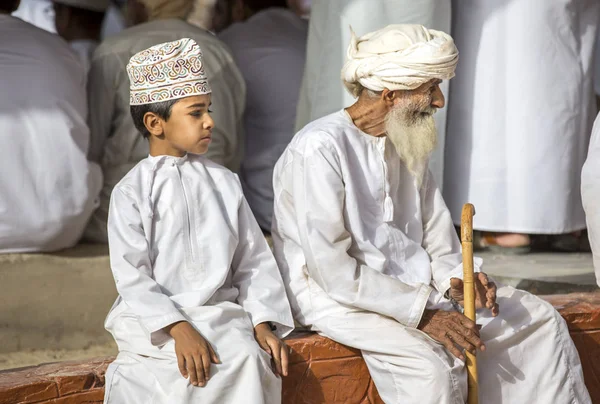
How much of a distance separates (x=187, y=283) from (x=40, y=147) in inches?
78.7

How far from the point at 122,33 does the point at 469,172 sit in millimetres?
2132

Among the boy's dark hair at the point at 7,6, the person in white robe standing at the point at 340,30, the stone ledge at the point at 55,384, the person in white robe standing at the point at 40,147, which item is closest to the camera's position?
the stone ledge at the point at 55,384

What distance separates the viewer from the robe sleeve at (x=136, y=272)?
3.38 m

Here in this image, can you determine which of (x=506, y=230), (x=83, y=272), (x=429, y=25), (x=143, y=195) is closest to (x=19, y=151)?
(x=83, y=272)

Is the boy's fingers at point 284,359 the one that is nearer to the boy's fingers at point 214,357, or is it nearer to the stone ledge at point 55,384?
the boy's fingers at point 214,357

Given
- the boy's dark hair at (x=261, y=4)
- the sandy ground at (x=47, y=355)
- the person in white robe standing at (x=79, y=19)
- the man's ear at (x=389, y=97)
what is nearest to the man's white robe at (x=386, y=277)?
the man's ear at (x=389, y=97)

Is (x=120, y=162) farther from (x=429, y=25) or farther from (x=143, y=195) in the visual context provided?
(x=143, y=195)

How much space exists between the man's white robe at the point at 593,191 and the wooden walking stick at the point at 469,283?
36.6 inches

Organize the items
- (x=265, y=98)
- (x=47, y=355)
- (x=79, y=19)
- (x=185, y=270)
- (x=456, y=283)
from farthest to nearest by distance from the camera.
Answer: (x=265, y=98) → (x=79, y=19) → (x=47, y=355) → (x=456, y=283) → (x=185, y=270)

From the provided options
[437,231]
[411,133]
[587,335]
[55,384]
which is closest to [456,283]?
[437,231]

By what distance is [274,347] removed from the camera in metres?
3.54

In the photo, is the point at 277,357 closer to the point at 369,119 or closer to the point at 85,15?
the point at 369,119

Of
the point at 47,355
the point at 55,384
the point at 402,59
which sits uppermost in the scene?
the point at 402,59

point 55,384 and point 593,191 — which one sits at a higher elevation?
point 593,191
